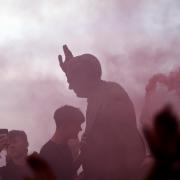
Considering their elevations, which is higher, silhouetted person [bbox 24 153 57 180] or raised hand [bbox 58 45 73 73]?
raised hand [bbox 58 45 73 73]

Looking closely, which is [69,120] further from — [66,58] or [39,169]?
[39,169]

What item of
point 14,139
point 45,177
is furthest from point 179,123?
point 14,139

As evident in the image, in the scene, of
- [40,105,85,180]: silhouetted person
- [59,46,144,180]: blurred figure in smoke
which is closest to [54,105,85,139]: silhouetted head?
[40,105,85,180]: silhouetted person

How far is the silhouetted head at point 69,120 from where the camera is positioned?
4.74 m

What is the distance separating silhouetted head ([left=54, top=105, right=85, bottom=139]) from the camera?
4.74 m

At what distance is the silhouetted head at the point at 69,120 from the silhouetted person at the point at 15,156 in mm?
496

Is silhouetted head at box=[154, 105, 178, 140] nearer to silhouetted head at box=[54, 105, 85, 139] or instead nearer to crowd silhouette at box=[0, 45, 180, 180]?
crowd silhouette at box=[0, 45, 180, 180]

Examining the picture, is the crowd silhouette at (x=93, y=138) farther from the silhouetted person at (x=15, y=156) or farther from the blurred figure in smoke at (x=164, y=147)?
the blurred figure in smoke at (x=164, y=147)

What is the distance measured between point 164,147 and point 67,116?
441 cm

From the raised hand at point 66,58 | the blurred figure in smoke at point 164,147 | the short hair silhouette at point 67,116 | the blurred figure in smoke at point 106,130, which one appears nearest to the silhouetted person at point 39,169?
the blurred figure in smoke at point 164,147

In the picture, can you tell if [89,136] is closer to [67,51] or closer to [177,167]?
[67,51]

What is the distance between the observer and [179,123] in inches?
18.8

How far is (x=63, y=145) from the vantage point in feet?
15.0

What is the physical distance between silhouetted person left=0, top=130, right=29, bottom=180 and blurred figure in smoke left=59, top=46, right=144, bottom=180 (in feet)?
2.29
